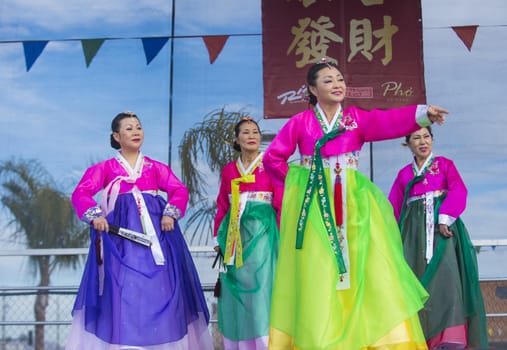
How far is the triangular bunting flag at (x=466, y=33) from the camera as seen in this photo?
21.5ft

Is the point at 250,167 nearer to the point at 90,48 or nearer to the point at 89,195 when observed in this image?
the point at 89,195

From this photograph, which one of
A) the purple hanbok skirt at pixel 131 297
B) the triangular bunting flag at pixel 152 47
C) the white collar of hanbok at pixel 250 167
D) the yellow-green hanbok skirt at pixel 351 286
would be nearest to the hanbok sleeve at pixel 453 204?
the white collar of hanbok at pixel 250 167

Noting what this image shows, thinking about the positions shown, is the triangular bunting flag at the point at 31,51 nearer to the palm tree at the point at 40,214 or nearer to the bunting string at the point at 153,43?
the bunting string at the point at 153,43

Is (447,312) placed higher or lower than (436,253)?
lower

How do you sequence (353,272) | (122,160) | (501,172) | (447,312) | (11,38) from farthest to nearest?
(11,38) → (501,172) → (447,312) → (122,160) → (353,272)

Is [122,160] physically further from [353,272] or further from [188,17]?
[188,17]

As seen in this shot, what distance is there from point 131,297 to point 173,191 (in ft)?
2.29

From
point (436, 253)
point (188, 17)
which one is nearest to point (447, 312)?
point (436, 253)

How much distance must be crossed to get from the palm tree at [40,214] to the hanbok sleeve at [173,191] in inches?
75.5

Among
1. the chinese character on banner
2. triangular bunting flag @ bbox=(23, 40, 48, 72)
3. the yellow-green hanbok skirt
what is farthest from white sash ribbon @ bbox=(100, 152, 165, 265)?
triangular bunting flag @ bbox=(23, 40, 48, 72)

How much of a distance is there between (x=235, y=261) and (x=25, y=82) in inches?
112

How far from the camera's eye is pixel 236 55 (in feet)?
22.0

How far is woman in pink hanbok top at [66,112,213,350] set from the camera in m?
4.45

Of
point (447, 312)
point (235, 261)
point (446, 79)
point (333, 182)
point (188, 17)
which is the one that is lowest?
point (447, 312)
